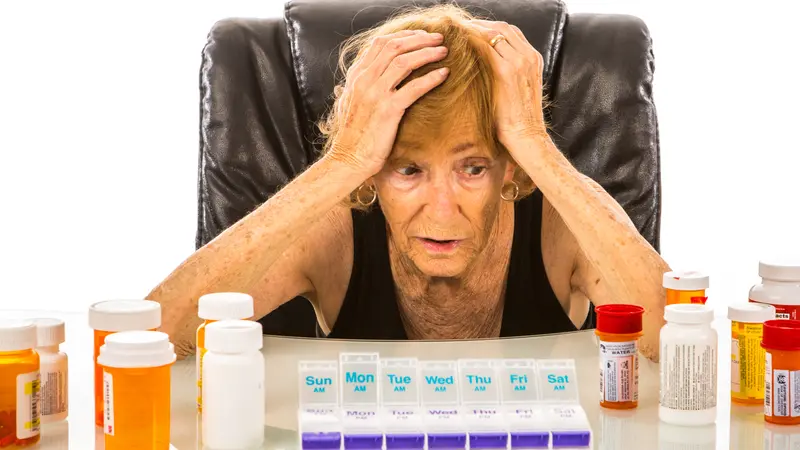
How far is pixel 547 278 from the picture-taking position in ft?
7.68

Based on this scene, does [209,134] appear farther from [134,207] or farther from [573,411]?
[134,207]

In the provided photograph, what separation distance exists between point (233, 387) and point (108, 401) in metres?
0.15

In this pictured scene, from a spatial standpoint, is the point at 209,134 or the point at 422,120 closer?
the point at 422,120

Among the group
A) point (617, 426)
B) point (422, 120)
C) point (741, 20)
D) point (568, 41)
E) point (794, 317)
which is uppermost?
point (741, 20)

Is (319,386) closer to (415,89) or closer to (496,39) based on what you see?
(415,89)

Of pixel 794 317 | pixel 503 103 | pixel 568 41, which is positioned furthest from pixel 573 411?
pixel 568 41

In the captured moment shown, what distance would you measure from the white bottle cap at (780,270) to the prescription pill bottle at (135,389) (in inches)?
34.2

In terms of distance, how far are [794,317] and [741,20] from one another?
2.38 meters

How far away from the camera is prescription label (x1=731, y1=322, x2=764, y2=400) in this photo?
5.11 ft

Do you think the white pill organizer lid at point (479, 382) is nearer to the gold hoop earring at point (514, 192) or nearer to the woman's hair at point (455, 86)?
the woman's hair at point (455, 86)

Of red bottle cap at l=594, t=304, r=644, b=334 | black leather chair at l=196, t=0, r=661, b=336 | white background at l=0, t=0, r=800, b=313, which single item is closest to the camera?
red bottle cap at l=594, t=304, r=644, b=334

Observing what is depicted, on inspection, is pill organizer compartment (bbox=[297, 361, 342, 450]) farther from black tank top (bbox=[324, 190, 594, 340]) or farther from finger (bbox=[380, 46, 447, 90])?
black tank top (bbox=[324, 190, 594, 340])

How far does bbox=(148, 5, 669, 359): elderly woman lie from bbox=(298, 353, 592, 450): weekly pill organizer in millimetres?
422

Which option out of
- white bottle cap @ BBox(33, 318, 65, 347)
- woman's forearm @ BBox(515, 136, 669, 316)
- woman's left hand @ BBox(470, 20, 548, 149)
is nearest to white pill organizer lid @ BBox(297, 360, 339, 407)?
white bottle cap @ BBox(33, 318, 65, 347)
